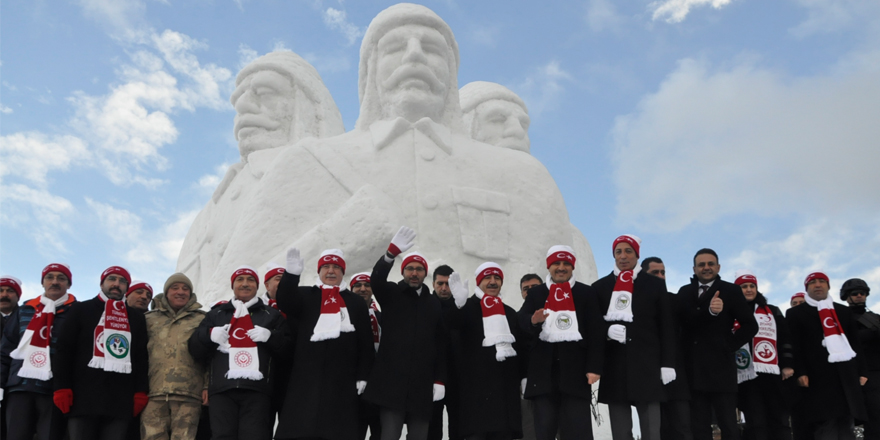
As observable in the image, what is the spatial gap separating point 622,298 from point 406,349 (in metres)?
1.58

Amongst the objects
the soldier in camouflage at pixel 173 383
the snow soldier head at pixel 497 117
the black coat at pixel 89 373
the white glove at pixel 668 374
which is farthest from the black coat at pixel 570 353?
the snow soldier head at pixel 497 117

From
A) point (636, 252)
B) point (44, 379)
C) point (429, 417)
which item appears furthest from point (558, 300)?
point (44, 379)

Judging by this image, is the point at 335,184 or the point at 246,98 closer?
the point at 335,184

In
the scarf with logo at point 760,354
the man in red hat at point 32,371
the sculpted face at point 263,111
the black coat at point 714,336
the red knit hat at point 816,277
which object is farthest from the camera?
the sculpted face at point 263,111

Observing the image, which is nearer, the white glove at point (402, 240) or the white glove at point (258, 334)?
the white glove at point (258, 334)

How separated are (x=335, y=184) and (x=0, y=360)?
3770 mm

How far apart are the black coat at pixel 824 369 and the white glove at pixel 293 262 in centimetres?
422

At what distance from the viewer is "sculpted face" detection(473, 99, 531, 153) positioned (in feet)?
41.6

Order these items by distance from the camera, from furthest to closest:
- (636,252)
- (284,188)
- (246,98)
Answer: (246,98) < (284,188) < (636,252)

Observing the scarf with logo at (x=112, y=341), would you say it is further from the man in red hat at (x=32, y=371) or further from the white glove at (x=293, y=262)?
the white glove at (x=293, y=262)

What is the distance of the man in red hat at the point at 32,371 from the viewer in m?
5.27

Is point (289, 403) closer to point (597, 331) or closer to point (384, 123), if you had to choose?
point (597, 331)

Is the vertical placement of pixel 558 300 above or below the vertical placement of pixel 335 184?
below

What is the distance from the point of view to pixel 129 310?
5.54 m
